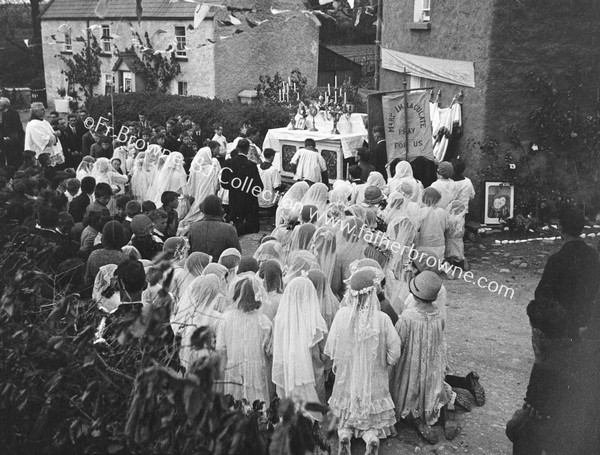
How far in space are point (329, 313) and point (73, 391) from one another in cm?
342

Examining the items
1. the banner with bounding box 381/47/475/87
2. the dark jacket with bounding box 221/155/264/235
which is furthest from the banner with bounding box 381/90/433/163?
the dark jacket with bounding box 221/155/264/235

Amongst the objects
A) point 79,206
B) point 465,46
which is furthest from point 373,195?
point 465,46

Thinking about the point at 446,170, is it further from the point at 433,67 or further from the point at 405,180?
the point at 433,67

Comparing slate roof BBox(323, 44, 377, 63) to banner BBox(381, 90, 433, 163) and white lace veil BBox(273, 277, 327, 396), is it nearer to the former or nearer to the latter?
banner BBox(381, 90, 433, 163)

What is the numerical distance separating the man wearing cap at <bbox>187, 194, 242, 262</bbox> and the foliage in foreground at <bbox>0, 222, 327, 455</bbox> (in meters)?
3.97

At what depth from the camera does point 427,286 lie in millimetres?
5762

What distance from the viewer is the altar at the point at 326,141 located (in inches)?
557

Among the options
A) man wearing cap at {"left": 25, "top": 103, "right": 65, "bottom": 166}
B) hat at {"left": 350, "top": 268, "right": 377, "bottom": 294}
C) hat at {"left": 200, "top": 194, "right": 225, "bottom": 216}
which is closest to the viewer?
hat at {"left": 350, "top": 268, "right": 377, "bottom": 294}

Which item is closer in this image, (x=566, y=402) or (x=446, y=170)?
(x=566, y=402)

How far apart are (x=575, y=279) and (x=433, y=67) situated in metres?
8.53

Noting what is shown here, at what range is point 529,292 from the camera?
9.94m

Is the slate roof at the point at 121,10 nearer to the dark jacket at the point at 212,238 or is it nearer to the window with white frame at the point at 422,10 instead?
the window with white frame at the point at 422,10

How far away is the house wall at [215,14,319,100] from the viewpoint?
27734mm

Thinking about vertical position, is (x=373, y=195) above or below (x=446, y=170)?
below
